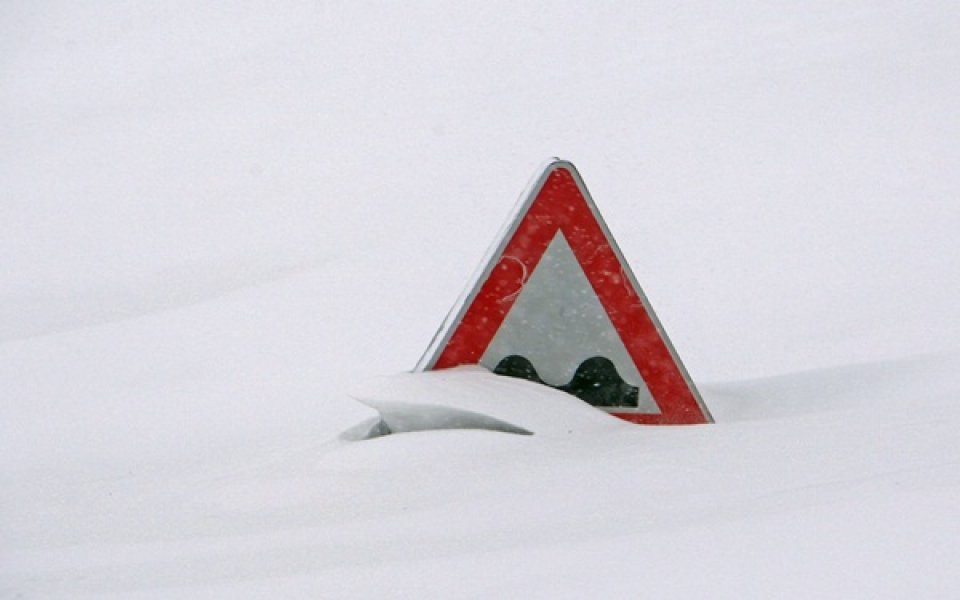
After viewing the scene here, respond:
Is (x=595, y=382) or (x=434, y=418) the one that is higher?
(x=595, y=382)

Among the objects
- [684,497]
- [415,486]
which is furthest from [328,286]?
[684,497]

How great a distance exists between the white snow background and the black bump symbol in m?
0.10

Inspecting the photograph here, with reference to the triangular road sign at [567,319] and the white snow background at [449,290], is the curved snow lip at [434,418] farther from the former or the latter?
the triangular road sign at [567,319]

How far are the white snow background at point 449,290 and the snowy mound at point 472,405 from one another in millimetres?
15

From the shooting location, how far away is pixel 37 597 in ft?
6.17

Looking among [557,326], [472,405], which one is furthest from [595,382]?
[472,405]

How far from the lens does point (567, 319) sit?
9.23 feet

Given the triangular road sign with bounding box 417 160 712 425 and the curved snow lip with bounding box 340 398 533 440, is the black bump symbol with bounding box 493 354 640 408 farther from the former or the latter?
the curved snow lip with bounding box 340 398 533 440

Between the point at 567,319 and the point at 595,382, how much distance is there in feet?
0.48

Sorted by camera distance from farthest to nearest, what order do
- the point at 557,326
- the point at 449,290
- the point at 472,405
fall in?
the point at 449,290
the point at 557,326
the point at 472,405

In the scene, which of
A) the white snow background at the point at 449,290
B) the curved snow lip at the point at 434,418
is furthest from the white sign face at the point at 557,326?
the curved snow lip at the point at 434,418

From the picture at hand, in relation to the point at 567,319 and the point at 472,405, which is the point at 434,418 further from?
the point at 567,319

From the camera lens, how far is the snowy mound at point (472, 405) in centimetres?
257

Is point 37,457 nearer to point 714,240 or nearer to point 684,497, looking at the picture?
point 684,497
